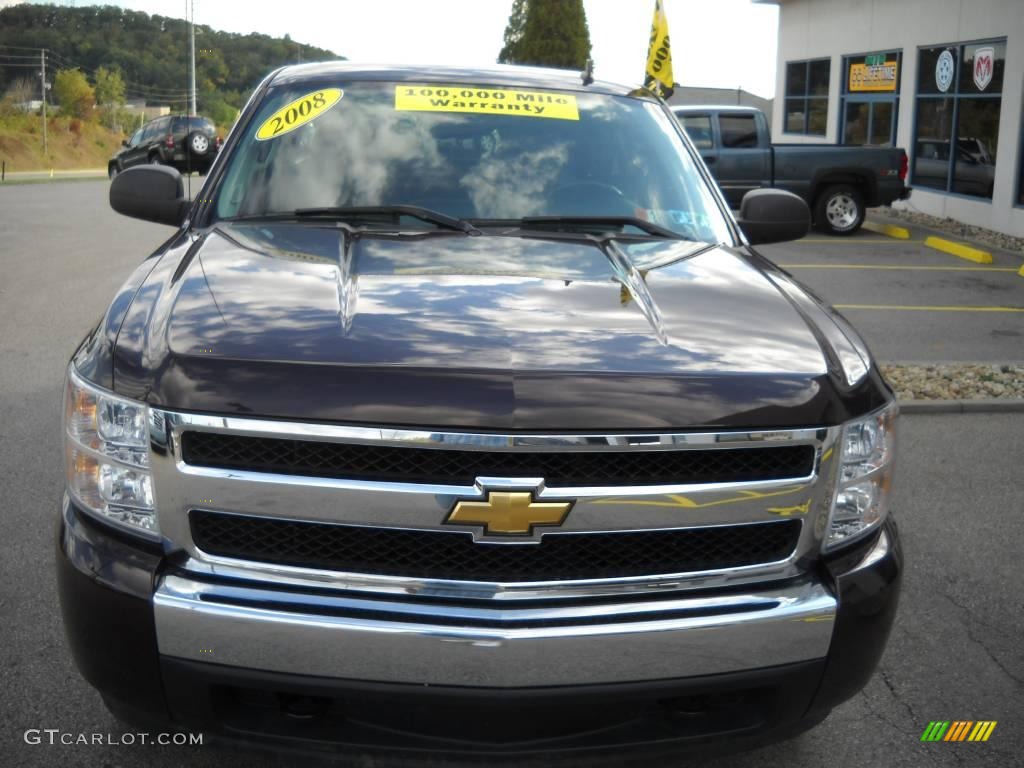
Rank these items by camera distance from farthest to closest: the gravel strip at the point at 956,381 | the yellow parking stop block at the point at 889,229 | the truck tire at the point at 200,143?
the truck tire at the point at 200,143, the yellow parking stop block at the point at 889,229, the gravel strip at the point at 956,381

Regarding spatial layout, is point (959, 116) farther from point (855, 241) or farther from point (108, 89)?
point (108, 89)

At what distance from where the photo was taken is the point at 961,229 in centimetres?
1845

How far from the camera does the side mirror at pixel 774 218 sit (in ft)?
14.1

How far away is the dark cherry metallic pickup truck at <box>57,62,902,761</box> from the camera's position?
228 cm

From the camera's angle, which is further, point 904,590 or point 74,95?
point 74,95

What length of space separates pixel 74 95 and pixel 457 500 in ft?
254

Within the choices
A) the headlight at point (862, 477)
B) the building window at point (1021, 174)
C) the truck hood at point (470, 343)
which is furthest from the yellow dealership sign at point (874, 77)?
the headlight at point (862, 477)

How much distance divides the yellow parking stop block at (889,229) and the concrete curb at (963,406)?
440 inches

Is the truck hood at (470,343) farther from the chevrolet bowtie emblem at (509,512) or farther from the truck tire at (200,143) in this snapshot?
the truck tire at (200,143)

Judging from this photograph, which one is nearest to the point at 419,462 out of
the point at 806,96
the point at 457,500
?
the point at 457,500

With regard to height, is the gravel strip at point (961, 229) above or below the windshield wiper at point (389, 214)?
below

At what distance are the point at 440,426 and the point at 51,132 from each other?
6739 cm

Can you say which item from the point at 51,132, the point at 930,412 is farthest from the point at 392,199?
the point at 51,132

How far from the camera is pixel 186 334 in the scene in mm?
2502
